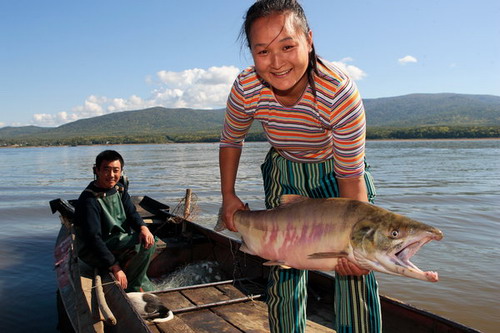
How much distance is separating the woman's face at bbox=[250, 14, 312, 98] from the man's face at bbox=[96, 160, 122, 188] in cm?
355

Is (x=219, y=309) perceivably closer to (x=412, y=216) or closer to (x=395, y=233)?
(x=395, y=233)

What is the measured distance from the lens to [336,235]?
7.16 feet

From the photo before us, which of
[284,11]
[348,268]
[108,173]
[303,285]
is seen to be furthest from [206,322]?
[284,11]

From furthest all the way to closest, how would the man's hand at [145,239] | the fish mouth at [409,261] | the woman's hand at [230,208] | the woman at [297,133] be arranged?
the man's hand at [145,239] < the woman's hand at [230,208] < the woman at [297,133] < the fish mouth at [409,261]

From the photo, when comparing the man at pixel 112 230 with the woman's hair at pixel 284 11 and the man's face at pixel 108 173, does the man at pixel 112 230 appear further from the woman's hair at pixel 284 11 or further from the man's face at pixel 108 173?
the woman's hair at pixel 284 11

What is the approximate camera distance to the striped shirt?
7.54 ft

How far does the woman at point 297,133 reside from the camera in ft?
7.44

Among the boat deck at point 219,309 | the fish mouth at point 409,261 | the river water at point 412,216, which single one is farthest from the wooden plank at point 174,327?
the river water at point 412,216

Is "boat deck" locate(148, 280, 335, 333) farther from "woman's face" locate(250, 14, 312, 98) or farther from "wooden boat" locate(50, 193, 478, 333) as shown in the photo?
"woman's face" locate(250, 14, 312, 98)

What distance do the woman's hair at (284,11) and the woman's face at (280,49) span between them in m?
0.03

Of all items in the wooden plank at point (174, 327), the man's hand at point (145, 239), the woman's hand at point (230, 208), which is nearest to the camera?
the woman's hand at point (230, 208)

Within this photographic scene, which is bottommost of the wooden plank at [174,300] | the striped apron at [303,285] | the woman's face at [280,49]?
the wooden plank at [174,300]

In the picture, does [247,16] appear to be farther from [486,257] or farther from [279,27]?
[486,257]

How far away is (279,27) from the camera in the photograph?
2.22 m
